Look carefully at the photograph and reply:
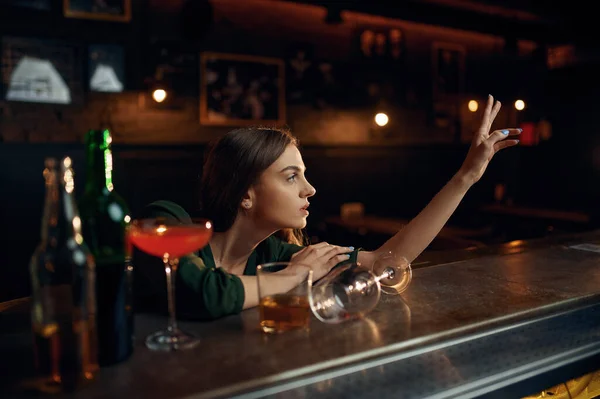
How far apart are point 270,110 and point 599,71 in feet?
14.6

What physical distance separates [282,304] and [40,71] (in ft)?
12.0

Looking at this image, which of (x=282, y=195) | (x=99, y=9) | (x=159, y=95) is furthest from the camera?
(x=159, y=95)

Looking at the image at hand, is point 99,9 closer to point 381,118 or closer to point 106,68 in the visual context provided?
point 106,68

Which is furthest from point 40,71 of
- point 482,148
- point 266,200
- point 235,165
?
point 482,148

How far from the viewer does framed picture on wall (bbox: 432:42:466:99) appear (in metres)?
6.37

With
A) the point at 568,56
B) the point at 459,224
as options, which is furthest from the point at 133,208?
the point at 568,56

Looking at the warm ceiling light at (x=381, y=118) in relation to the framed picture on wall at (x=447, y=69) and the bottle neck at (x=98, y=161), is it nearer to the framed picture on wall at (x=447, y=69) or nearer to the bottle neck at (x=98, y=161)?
the framed picture on wall at (x=447, y=69)

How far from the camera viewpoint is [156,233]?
105cm

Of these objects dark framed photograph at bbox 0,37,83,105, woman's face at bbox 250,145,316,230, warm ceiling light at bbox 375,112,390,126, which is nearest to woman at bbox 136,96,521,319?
woman's face at bbox 250,145,316,230

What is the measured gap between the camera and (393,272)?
142 centimetres

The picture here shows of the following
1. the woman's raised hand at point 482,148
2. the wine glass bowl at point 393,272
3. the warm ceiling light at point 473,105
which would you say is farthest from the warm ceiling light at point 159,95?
the warm ceiling light at point 473,105

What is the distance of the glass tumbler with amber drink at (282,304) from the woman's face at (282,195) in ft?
1.30

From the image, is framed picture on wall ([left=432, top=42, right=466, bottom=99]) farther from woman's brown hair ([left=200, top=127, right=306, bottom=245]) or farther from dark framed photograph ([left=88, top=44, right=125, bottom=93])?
woman's brown hair ([left=200, top=127, right=306, bottom=245])

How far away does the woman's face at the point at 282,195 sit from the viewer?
5.16 ft
